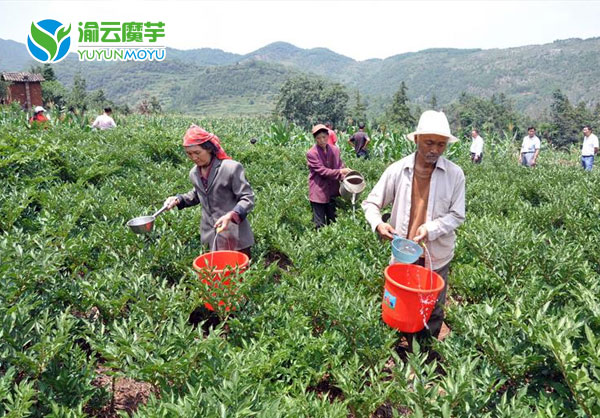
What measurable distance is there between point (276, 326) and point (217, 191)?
1196 mm

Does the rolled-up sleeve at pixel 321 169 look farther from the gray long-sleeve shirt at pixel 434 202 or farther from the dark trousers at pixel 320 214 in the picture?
the gray long-sleeve shirt at pixel 434 202

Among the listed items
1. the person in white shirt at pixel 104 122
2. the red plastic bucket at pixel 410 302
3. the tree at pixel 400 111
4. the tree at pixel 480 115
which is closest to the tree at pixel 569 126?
the tree at pixel 480 115

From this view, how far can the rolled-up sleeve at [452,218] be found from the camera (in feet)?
8.73

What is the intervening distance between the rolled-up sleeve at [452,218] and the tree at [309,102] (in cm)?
6112

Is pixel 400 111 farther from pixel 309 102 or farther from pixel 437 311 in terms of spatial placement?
pixel 437 311

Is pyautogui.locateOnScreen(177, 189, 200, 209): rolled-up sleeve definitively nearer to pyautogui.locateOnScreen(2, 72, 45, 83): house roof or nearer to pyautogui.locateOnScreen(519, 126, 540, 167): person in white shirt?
pyautogui.locateOnScreen(519, 126, 540, 167): person in white shirt

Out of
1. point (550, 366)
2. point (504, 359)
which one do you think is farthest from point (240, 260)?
point (550, 366)

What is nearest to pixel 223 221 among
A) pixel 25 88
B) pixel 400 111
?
pixel 25 88

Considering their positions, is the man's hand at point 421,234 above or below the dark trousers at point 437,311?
above

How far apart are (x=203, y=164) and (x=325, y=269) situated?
4.94ft

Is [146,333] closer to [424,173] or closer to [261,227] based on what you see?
[424,173]

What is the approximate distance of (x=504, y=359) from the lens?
7.63 ft

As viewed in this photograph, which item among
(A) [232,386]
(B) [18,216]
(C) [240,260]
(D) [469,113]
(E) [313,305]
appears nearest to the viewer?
(A) [232,386]

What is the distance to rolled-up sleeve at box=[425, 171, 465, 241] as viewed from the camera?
Result: 2.66m
